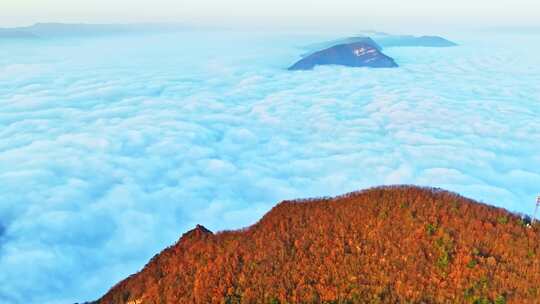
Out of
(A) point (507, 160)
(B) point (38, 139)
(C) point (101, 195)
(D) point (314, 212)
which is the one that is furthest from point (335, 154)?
(D) point (314, 212)

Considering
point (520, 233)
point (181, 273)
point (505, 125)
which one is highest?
point (520, 233)

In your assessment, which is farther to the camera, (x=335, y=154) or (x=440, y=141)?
(x=440, y=141)

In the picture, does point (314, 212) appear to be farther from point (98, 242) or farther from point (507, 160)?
point (507, 160)

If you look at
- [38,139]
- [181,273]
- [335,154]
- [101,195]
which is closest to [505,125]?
[335,154]

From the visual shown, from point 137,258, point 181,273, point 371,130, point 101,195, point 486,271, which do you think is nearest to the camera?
point 486,271

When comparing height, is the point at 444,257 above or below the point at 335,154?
above

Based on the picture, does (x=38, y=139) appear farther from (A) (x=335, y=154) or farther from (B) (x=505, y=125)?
(B) (x=505, y=125)

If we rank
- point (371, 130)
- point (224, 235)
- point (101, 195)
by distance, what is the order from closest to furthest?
point (224, 235)
point (101, 195)
point (371, 130)
